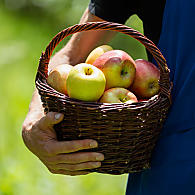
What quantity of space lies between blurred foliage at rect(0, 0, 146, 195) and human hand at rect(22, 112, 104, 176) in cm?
77

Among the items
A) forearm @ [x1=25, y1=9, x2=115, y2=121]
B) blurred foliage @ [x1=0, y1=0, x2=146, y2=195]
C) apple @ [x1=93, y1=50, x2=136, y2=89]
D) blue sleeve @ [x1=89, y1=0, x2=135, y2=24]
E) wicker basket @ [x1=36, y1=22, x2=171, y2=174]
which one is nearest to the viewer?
wicker basket @ [x1=36, y1=22, x2=171, y2=174]

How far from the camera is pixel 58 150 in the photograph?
1.26m

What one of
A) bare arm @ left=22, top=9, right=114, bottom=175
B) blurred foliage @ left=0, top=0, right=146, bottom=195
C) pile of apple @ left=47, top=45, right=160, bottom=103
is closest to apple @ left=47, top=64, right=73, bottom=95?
pile of apple @ left=47, top=45, right=160, bottom=103

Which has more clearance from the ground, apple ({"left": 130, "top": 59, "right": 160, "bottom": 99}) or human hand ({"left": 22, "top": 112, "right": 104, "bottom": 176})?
apple ({"left": 130, "top": 59, "right": 160, "bottom": 99})

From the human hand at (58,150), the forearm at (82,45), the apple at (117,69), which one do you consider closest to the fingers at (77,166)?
the human hand at (58,150)

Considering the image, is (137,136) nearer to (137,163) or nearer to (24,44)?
(137,163)

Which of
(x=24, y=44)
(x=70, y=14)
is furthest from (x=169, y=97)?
(x=70, y=14)

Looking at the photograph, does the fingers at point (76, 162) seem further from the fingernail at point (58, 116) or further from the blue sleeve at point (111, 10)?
the blue sleeve at point (111, 10)

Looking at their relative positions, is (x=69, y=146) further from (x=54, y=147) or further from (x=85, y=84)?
(x=85, y=84)

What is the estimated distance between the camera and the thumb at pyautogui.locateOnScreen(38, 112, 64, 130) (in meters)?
1.21

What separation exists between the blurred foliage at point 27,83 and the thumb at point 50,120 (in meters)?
0.76

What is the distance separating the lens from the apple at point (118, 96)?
120 cm

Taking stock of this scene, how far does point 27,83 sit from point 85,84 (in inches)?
127

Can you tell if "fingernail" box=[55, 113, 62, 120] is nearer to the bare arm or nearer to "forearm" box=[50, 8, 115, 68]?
the bare arm
